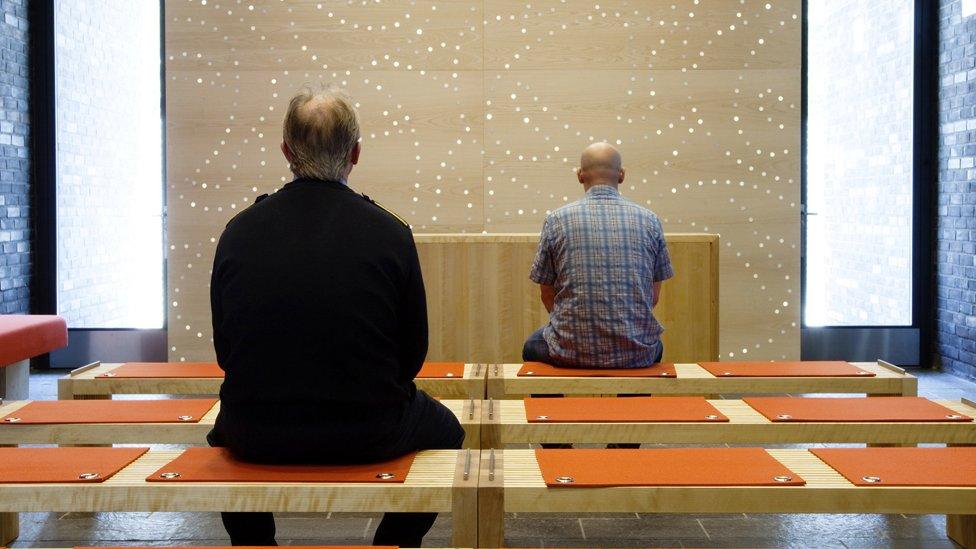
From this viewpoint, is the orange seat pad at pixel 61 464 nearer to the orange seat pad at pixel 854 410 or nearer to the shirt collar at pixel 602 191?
the orange seat pad at pixel 854 410

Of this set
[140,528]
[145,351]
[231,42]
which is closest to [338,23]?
[231,42]

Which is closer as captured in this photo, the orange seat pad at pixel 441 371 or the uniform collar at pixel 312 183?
the uniform collar at pixel 312 183

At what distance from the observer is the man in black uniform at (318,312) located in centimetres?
196

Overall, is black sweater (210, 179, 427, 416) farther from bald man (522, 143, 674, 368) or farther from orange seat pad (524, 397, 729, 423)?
bald man (522, 143, 674, 368)

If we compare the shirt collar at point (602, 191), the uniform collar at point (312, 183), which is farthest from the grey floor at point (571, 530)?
the uniform collar at point (312, 183)

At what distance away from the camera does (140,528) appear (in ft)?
10.1

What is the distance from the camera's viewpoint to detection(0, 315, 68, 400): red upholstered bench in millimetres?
3814

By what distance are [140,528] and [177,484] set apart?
47.7 inches

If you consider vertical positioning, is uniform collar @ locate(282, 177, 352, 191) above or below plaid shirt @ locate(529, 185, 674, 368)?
above

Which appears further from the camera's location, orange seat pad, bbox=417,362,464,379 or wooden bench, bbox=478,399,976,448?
orange seat pad, bbox=417,362,464,379

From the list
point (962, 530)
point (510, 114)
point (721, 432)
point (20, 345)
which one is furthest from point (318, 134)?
point (510, 114)

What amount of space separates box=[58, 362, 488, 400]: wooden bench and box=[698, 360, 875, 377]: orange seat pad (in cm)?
77

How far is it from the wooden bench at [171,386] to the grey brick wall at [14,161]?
9.23ft

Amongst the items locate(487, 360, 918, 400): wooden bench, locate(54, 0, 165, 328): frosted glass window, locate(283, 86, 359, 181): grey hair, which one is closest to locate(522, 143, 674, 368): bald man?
locate(487, 360, 918, 400): wooden bench
